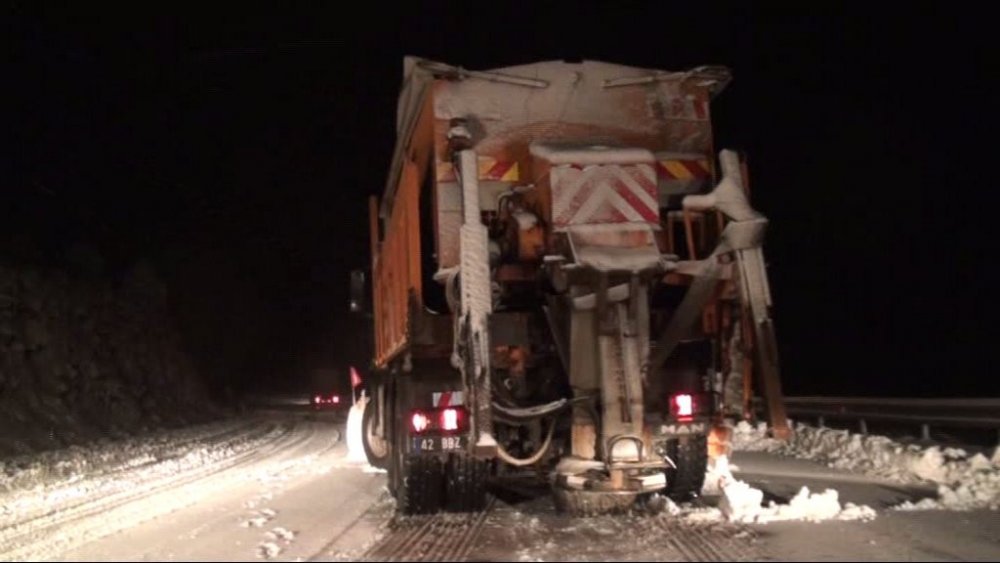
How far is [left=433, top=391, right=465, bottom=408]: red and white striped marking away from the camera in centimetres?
832

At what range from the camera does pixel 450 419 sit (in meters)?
8.25

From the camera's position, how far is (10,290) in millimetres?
22250

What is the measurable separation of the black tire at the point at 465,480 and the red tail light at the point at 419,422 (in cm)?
54

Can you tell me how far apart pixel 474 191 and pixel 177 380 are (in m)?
30.3

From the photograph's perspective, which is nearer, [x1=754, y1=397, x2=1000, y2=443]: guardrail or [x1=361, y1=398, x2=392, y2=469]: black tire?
[x1=361, y1=398, x2=392, y2=469]: black tire

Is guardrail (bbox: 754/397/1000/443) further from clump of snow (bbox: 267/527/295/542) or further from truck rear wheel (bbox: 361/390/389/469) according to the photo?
clump of snow (bbox: 267/527/295/542)

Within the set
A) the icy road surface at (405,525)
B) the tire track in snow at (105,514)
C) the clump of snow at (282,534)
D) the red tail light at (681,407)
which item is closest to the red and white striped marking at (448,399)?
the icy road surface at (405,525)

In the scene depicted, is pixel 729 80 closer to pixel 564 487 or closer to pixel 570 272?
pixel 570 272

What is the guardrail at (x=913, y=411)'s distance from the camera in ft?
42.4

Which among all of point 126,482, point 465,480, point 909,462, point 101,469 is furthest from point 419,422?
point 101,469

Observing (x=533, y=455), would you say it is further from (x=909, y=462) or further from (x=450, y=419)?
(x=909, y=462)

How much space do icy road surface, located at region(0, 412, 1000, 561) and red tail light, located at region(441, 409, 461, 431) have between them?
88 centimetres

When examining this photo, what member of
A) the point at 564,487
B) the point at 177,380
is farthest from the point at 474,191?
the point at 177,380

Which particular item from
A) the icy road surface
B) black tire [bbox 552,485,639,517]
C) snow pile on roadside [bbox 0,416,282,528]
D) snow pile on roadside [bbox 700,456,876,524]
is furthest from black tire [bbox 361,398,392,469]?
snow pile on roadside [bbox 700,456,876,524]
